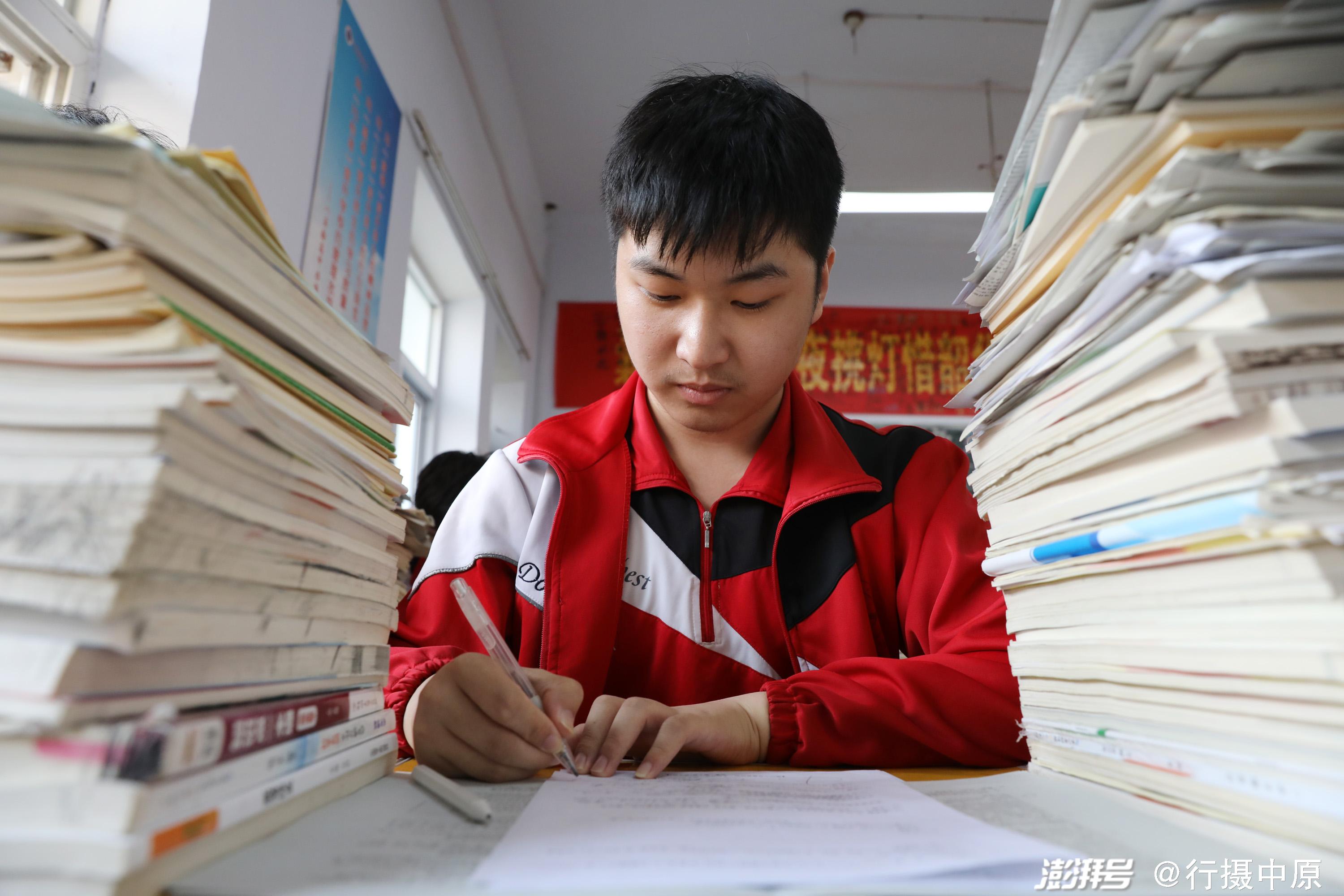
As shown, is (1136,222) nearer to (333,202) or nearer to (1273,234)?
(1273,234)

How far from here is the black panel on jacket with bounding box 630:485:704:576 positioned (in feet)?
3.68

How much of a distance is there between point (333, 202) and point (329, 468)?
1734mm

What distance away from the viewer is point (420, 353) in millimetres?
3627

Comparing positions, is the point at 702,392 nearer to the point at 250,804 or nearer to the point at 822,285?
the point at 822,285

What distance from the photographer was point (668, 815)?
1.50ft

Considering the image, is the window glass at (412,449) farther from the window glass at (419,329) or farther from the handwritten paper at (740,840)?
the handwritten paper at (740,840)

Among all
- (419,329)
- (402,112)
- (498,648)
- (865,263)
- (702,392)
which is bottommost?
(498,648)

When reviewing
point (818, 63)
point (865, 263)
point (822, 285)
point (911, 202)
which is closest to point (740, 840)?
point (822, 285)

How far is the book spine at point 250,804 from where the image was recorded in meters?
0.30

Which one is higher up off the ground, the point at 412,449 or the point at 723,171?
the point at 412,449

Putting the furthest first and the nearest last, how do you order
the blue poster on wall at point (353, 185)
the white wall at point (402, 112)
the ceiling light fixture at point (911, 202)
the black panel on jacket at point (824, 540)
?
the ceiling light fixture at point (911, 202)
the blue poster on wall at point (353, 185)
the white wall at point (402, 112)
the black panel on jacket at point (824, 540)

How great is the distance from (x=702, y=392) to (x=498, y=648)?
489 millimetres

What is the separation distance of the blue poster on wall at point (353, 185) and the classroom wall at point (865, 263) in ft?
8.36

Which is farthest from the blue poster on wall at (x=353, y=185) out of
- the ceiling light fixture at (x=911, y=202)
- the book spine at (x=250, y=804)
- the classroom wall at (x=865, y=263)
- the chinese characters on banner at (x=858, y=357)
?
the classroom wall at (x=865, y=263)
